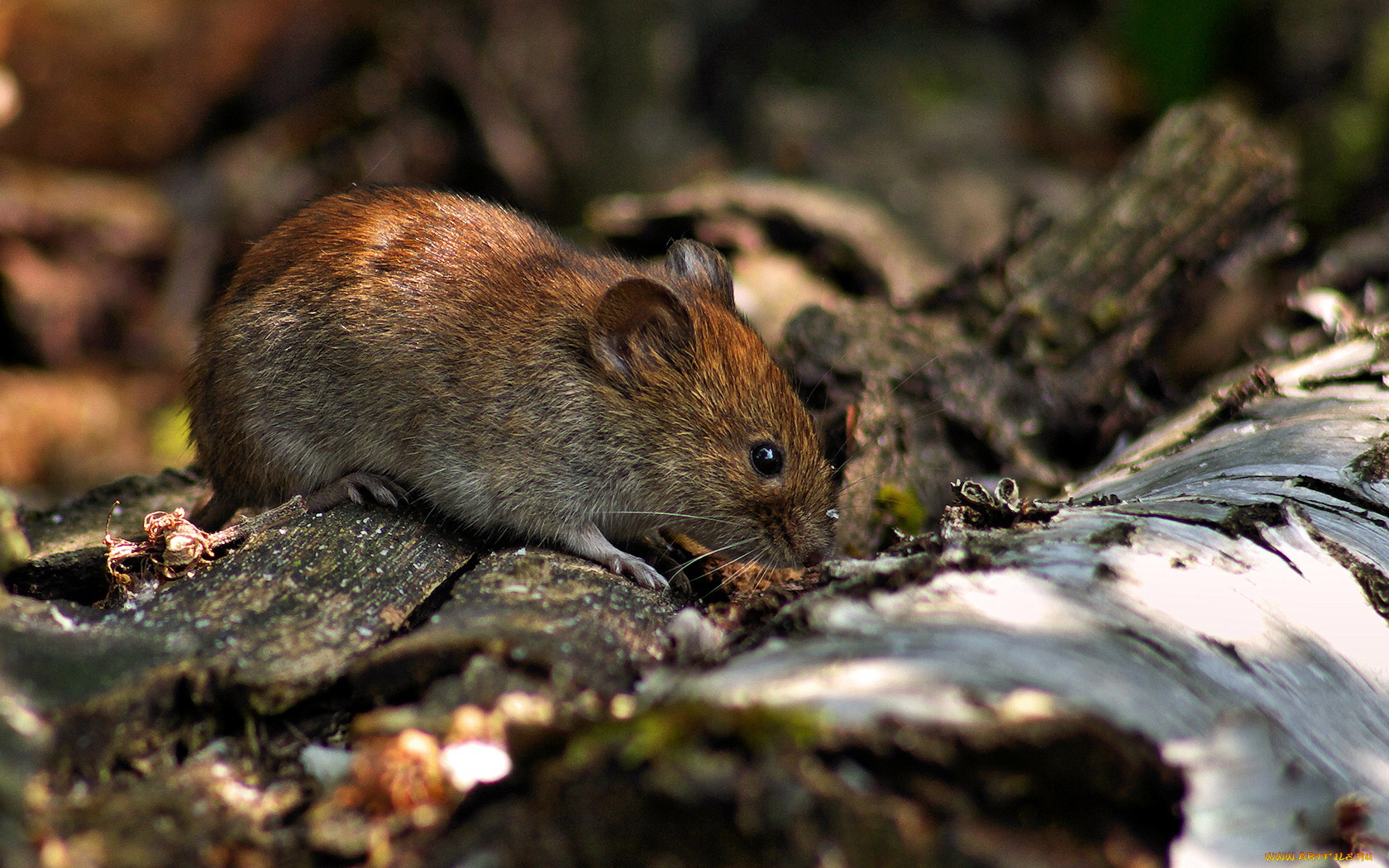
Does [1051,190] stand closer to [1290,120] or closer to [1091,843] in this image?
[1290,120]

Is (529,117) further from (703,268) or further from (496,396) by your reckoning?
(496,396)

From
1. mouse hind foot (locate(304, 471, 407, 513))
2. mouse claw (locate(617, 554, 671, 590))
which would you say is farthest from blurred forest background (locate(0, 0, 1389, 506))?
mouse claw (locate(617, 554, 671, 590))

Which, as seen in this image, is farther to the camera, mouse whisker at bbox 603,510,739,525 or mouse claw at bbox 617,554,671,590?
mouse whisker at bbox 603,510,739,525

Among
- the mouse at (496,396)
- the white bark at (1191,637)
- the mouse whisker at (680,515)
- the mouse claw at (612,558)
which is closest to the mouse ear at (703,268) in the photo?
the mouse at (496,396)

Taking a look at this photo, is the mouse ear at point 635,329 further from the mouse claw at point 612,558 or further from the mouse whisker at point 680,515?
the mouse claw at point 612,558

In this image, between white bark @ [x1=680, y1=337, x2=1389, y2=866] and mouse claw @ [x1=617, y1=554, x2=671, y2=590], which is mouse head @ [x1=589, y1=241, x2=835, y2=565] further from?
white bark @ [x1=680, y1=337, x2=1389, y2=866]

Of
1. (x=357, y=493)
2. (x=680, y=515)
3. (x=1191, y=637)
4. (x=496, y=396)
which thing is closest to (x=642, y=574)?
(x=680, y=515)
